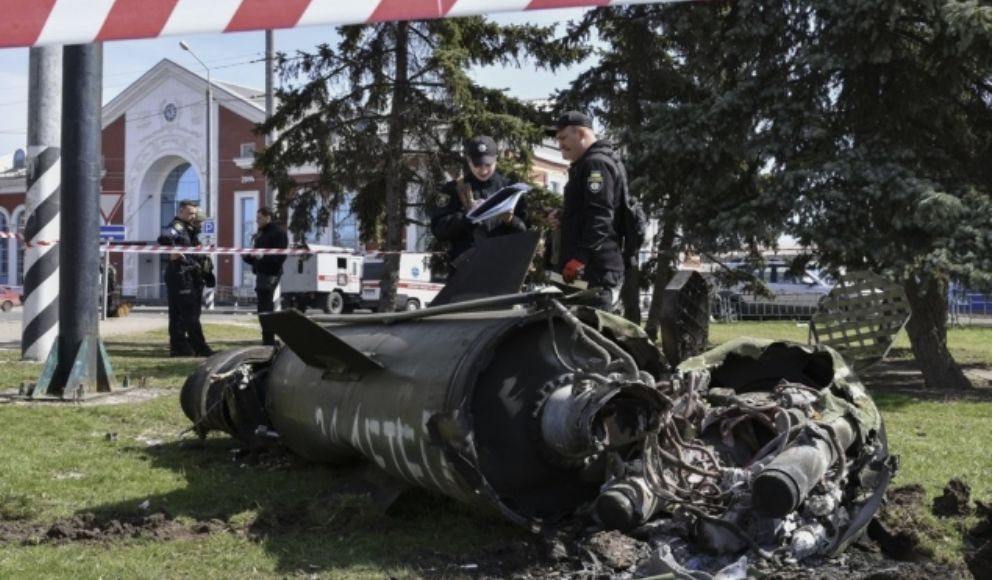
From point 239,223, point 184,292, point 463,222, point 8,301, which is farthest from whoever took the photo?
point 239,223

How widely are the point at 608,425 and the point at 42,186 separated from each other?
8.29 meters

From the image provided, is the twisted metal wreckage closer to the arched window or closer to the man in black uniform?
the man in black uniform

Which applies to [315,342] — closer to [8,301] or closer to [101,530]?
[101,530]

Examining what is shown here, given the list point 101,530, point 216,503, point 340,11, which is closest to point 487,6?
point 340,11

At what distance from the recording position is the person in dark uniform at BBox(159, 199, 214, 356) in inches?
541

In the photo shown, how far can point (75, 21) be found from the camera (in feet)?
12.3

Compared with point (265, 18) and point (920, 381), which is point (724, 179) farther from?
point (265, 18)

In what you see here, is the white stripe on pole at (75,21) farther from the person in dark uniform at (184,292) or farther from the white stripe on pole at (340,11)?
the person in dark uniform at (184,292)

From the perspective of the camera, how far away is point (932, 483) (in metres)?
6.05

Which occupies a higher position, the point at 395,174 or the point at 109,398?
the point at 395,174

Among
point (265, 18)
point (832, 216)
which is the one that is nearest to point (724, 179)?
point (832, 216)

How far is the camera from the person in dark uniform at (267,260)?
14156 millimetres

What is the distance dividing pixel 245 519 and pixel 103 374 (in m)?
4.94

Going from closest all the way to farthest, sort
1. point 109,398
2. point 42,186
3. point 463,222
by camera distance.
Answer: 1. point 463,222
2. point 109,398
3. point 42,186
